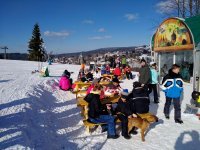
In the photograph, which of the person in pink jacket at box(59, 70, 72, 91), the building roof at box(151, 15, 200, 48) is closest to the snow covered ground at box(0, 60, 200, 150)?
the person in pink jacket at box(59, 70, 72, 91)

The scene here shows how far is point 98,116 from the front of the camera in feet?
25.1

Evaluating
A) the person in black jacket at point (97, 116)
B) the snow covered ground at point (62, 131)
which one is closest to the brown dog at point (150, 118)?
the snow covered ground at point (62, 131)

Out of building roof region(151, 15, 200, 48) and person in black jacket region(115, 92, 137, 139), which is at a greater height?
building roof region(151, 15, 200, 48)

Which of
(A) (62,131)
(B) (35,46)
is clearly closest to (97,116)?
(A) (62,131)

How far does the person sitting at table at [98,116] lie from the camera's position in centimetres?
732

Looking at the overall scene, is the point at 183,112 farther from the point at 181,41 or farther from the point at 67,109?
the point at 181,41

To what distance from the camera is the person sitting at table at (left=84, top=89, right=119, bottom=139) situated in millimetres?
7320

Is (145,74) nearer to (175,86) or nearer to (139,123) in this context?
(175,86)

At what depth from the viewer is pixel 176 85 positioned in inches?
350

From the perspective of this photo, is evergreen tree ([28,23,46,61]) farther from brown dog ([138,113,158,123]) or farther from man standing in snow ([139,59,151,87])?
brown dog ([138,113,158,123])

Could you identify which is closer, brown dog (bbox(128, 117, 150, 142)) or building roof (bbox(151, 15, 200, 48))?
brown dog (bbox(128, 117, 150, 142))

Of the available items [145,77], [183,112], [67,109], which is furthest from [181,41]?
[67,109]

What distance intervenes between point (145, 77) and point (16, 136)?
6.61 m

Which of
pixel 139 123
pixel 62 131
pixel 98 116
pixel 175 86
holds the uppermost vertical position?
pixel 175 86
